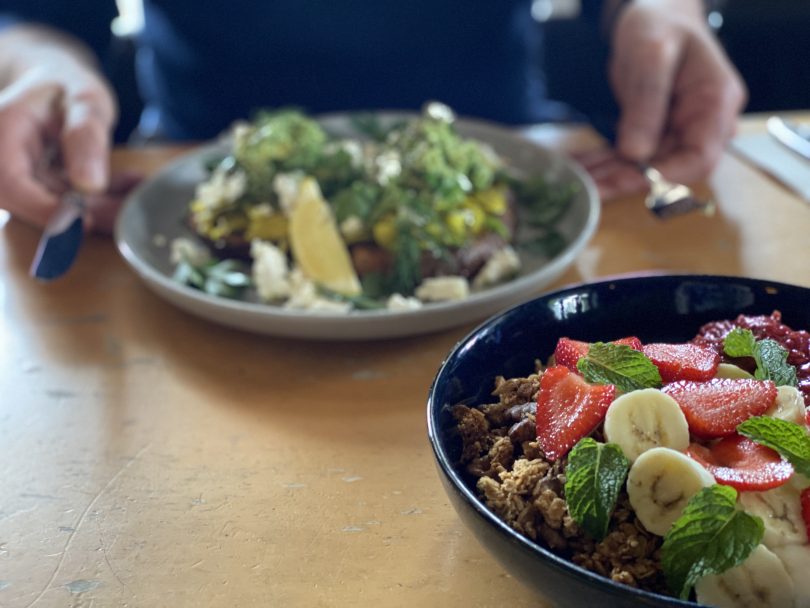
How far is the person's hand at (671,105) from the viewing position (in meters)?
1.60

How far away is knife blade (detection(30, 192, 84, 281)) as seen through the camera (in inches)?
50.8

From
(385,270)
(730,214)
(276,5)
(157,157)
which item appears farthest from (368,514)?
(276,5)

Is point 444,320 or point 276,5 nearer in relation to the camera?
point 444,320

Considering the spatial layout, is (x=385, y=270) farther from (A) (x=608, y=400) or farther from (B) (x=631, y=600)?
(B) (x=631, y=600)

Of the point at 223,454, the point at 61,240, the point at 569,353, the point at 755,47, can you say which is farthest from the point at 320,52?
the point at 755,47

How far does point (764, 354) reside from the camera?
0.77m

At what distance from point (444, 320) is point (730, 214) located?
71 cm

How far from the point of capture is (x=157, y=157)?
1.90 metres

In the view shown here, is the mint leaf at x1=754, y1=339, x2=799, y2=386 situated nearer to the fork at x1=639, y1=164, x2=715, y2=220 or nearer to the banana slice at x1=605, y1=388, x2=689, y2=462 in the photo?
the banana slice at x1=605, y1=388, x2=689, y2=462

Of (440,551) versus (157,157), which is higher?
(440,551)

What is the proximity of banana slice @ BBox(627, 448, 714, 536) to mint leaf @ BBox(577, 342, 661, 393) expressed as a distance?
0.10 meters

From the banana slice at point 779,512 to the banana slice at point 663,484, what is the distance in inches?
1.3

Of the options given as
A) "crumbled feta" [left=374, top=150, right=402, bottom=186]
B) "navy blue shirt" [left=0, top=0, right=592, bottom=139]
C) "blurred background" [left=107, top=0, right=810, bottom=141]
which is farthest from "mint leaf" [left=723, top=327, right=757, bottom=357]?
"blurred background" [left=107, top=0, right=810, bottom=141]

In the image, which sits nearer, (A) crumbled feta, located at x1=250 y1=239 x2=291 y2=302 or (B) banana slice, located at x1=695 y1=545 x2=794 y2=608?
(B) banana slice, located at x1=695 y1=545 x2=794 y2=608
